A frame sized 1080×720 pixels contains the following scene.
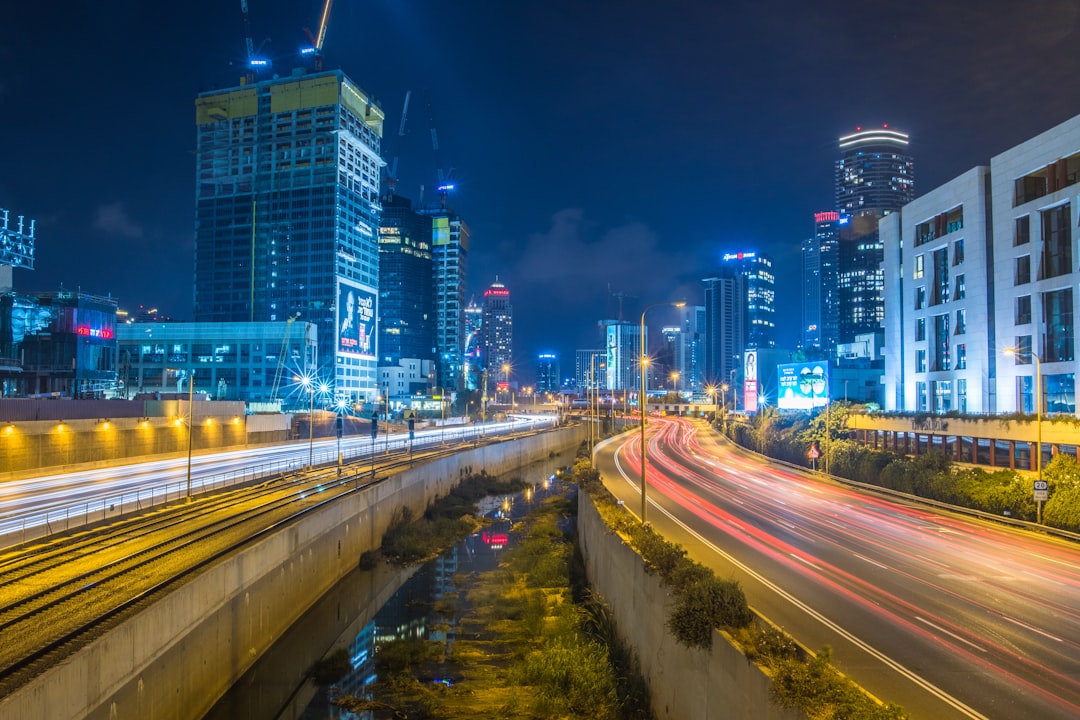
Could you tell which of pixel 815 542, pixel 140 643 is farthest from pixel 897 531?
pixel 140 643

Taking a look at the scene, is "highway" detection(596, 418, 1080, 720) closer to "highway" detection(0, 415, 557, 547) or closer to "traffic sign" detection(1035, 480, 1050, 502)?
"traffic sign" detection(1035, 480, 1050, 502)

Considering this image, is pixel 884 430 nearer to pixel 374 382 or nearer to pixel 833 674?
pixel 833 674

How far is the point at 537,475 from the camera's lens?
269 feet

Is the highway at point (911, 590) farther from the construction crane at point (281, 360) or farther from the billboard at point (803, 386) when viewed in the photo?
Result: the construction crane at point (281, 360)

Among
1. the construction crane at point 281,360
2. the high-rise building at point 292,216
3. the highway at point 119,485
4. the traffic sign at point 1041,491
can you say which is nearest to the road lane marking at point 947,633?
the traffic sign at point 1041,491

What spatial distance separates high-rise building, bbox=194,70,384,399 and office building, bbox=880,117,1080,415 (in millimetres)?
122406

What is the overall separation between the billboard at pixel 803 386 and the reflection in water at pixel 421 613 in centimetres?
3696

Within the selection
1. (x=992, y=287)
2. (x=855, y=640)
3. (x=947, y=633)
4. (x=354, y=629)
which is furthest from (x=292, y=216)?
(x=947, y=633)

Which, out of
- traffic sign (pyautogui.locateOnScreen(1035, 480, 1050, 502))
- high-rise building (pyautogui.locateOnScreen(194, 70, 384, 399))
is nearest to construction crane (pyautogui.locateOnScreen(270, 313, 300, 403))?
high-rise building (pyautogui.locateOnScreen(194, 70, 384, 399))

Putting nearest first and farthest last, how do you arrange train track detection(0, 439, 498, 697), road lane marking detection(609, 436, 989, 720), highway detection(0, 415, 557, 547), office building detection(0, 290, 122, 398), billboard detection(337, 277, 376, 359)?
road lane marking detection(609, 436, 989, 720) < train track detection(0, 439, 498, 697) < highway detection(0, 415, 557, 547) < office building detection(0, 290, 122, 398) < billboard detection(337, 277, 376, 359)

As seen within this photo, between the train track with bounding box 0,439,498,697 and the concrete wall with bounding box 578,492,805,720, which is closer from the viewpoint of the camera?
the concrete wall with bounding box 578,492,805,720

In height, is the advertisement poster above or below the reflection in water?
above

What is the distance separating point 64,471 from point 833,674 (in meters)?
45.3

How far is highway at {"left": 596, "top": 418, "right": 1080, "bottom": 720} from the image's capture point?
12773 millimetres
